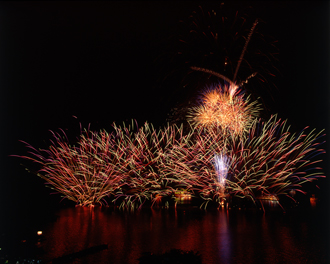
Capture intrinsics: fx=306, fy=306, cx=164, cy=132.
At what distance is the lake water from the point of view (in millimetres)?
8461

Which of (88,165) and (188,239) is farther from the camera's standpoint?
(88,165)

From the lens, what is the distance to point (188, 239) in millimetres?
10633

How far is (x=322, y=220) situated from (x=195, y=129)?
8.47m

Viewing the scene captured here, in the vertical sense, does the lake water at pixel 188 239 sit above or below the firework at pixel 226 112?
below

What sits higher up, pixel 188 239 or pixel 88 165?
pixel 88 165

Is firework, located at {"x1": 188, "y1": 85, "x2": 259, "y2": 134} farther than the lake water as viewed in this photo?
Yes

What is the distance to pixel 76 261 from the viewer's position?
797 cm

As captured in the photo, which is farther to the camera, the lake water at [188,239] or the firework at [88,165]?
the firework at [88,165]

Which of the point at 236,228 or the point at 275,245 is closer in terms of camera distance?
the point at 275,245

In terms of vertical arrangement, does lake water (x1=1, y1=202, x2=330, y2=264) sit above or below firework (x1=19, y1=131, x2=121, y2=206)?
below

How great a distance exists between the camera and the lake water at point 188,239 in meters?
8.46

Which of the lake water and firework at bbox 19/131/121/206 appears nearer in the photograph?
the lake water

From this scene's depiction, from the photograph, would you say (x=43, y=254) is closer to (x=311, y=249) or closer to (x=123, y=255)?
Answer: (x=123, y=255)

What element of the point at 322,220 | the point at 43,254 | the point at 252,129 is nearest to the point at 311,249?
the point at 322,220
